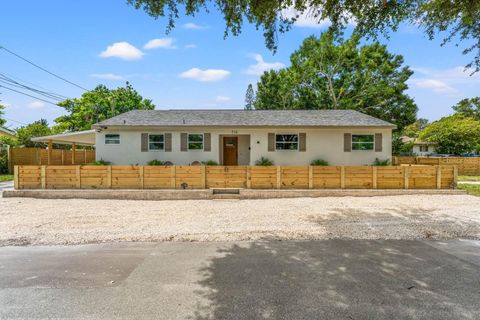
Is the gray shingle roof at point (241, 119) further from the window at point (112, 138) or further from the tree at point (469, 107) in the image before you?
the tree at point (469, 107)

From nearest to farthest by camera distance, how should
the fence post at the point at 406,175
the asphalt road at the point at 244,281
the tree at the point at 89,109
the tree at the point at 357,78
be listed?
the asphalt road at the point at 244,281 < the fence post at the point at 406,175 < the tree at the point at 357,78 < the tree at the point at 89,109

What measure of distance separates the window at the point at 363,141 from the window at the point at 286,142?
3.17 metres

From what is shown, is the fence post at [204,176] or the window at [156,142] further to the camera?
the window at [156,142]

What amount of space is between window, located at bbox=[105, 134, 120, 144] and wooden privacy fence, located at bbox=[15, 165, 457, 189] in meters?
3.79

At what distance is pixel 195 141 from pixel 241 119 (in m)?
2.90

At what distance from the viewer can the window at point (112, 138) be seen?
13984 mm

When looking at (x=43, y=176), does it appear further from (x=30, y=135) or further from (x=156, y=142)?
(x=30, y=135)

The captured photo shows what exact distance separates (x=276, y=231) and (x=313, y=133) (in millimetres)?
9232

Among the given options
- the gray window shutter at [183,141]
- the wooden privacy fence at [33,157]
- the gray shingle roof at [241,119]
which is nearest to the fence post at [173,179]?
the gray window shutter at [183,141]

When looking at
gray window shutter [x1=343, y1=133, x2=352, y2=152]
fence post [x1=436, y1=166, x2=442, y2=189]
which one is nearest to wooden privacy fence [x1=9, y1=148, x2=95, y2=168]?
gray window shutter [x1=343, y1=133, x2=352, y2=152]

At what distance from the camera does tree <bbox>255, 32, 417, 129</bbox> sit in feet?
82.6

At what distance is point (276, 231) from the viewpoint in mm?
5883

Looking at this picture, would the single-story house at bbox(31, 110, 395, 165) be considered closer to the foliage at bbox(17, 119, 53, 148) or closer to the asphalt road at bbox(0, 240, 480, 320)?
the asphalt road at bbox(0, 240, 480, 320)

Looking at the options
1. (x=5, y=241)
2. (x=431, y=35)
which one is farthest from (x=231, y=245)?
(x=431, y=35)
